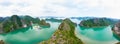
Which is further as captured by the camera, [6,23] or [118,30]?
[6,23]

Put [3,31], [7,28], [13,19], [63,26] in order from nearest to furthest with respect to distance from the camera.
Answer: [63,26]
[3,31]
[7,28]
[13,19]

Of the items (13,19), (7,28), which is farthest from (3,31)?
(13,19)

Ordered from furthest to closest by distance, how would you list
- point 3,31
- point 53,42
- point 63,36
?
1. point 3,31
2. point 63,36
3. point 53,42

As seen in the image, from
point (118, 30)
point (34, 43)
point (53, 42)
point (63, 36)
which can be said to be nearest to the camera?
point (53, 42)

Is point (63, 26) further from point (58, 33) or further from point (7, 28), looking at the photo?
point (7, 28)

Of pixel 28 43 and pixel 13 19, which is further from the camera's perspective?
pixel 13 19

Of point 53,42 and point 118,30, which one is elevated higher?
point 53,42

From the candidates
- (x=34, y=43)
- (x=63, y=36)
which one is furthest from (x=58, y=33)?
(x=34, y=43)

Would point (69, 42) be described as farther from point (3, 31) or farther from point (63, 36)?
point (3, 31)

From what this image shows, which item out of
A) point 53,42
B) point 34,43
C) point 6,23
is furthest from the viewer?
point 6,23
